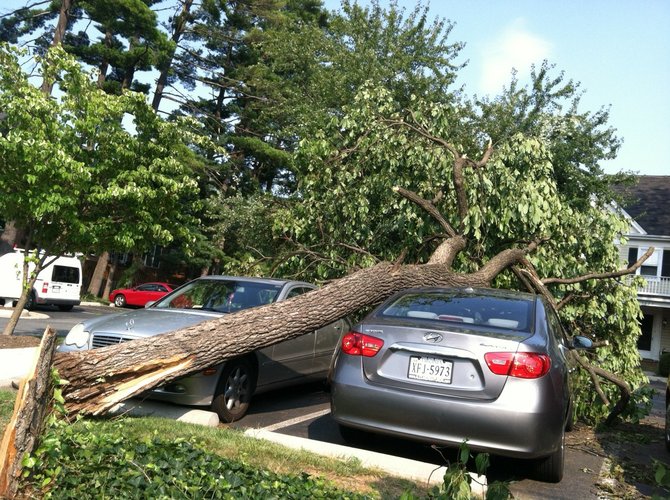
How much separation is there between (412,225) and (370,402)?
15.9ft

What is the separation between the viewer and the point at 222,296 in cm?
758

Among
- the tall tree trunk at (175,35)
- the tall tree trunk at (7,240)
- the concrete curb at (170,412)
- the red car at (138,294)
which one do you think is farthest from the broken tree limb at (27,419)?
the tall tree trunk at (175,35)

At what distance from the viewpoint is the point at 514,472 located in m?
5.36

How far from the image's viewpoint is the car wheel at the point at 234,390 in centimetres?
610

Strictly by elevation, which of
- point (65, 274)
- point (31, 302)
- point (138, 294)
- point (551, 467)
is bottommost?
point (138, 294)

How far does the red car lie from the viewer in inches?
1201

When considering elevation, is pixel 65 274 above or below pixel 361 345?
below

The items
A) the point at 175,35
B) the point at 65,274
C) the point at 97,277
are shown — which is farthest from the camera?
the point at 97,277

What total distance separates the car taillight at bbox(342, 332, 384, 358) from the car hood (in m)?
1.78

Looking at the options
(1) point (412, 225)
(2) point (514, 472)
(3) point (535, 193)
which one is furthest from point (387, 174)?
(2) point (514, 472)

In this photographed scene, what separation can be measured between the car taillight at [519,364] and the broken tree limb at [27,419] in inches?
115

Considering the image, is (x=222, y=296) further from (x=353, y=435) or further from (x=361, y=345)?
(x=361, y=345)

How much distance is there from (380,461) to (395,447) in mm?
1066

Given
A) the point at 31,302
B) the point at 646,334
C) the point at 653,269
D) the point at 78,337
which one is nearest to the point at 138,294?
the point at 31,302
